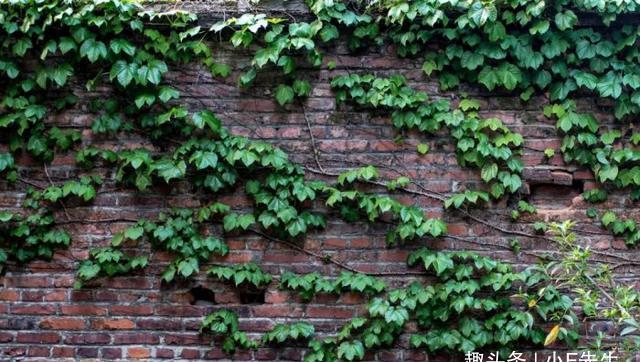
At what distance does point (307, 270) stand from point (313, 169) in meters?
0.59

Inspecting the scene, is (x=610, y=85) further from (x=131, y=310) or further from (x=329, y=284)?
(x=131, y=310)

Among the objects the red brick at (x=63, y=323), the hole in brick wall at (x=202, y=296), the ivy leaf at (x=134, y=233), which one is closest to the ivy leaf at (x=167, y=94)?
the ivy leaf at (x=134, y=233)

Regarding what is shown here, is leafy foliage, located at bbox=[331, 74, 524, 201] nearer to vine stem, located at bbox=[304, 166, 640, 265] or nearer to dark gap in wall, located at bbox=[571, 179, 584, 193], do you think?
vine stem, located at bbox=[304, 166, 640, 265]

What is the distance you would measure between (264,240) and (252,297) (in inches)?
13.8

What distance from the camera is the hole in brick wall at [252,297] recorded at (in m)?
3.71

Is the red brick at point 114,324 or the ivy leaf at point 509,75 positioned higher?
the ivy leaf at point 509,75

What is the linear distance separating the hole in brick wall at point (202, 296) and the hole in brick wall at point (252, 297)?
0.17 metres

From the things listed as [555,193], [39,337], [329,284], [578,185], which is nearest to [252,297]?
[329,284]

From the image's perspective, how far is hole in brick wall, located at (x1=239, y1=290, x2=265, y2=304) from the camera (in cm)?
371

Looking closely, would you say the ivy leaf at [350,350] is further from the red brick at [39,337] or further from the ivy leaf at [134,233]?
the red brick at [39,337]

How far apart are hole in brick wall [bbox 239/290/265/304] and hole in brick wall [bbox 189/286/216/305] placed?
17 centimetres

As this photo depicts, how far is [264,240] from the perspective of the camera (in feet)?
12.1

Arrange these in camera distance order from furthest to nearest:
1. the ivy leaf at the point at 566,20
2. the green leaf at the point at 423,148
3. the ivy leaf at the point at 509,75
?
the green leaf at the point at 423,148 → the ivy leaf at the point at 509,75 → the ivy leaf at the point at 566,20

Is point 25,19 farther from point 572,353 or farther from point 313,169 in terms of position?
point 572,353
